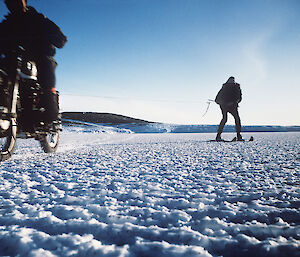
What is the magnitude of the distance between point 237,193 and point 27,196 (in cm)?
123

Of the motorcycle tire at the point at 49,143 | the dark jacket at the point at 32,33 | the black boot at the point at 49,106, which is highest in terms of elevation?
the dark jacket at the point at 32,33

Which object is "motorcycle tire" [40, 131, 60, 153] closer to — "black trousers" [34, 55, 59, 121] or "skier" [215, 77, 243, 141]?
"black trousers" [34, 55, 59, 121]

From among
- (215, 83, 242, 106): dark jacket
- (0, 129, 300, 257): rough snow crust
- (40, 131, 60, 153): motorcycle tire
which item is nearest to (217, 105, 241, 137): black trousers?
(215, 83, 242, 106): dark jacket

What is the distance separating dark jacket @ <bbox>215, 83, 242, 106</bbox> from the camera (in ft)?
20.0

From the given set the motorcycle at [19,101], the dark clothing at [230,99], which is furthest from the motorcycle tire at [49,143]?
the dark clothing at [230,99]

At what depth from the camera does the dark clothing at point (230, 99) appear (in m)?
6.11

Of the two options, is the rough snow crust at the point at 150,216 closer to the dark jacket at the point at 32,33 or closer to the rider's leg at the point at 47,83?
the rider's leg at the point at 47,83

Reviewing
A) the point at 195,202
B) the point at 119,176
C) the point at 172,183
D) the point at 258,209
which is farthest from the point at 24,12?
the point at 258,209

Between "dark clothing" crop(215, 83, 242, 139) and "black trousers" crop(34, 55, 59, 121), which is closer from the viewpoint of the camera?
"black trousers" crop(34, 55, 59, 121)

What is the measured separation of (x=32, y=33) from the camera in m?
2.44

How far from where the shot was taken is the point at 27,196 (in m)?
1.15

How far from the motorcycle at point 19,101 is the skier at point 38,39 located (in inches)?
3.2

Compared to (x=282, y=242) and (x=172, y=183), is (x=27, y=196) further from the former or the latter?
(x=282, y=242)

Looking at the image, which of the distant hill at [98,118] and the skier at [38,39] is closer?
the skier at [38,39]
